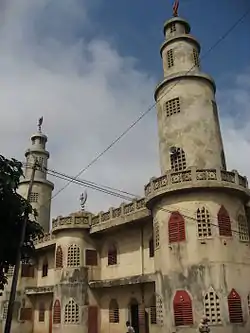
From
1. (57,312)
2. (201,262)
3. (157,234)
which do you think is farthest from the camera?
(57,312)

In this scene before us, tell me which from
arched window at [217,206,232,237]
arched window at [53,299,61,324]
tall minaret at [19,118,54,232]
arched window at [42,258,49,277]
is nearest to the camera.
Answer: arched window at [217,206,232,237]

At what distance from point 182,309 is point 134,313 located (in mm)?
8421

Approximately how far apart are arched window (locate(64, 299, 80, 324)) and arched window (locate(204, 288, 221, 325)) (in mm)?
12790

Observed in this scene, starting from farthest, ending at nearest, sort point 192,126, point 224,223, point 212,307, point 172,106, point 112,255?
1. point 112,255
2. point 172,106
3. point 192,126
4. point 224,223
5. point 212,307

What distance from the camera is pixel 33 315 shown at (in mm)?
37938

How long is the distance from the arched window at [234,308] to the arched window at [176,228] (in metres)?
3.95

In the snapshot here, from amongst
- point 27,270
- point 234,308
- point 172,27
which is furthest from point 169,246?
point 27,270

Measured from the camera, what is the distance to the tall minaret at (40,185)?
4344 centimetres

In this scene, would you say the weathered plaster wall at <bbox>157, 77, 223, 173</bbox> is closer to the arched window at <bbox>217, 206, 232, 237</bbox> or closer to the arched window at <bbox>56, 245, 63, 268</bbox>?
the arched window at <bbox>217, 206, 232, 237</bbox>

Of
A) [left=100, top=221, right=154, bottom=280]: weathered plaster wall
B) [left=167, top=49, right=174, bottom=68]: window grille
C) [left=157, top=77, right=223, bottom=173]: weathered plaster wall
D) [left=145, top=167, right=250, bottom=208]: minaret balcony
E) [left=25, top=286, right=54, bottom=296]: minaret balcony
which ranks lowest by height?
[left=25, top=286, right=54, bottom=296]: minaret balcony

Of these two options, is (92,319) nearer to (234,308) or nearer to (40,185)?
(234,308)

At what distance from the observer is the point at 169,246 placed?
22.3 metres

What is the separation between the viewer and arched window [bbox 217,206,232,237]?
21.7 m

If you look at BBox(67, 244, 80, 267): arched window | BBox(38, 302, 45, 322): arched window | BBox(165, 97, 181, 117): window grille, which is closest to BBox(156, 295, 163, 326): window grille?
BBox(67, 244, 80, 267): arched window
